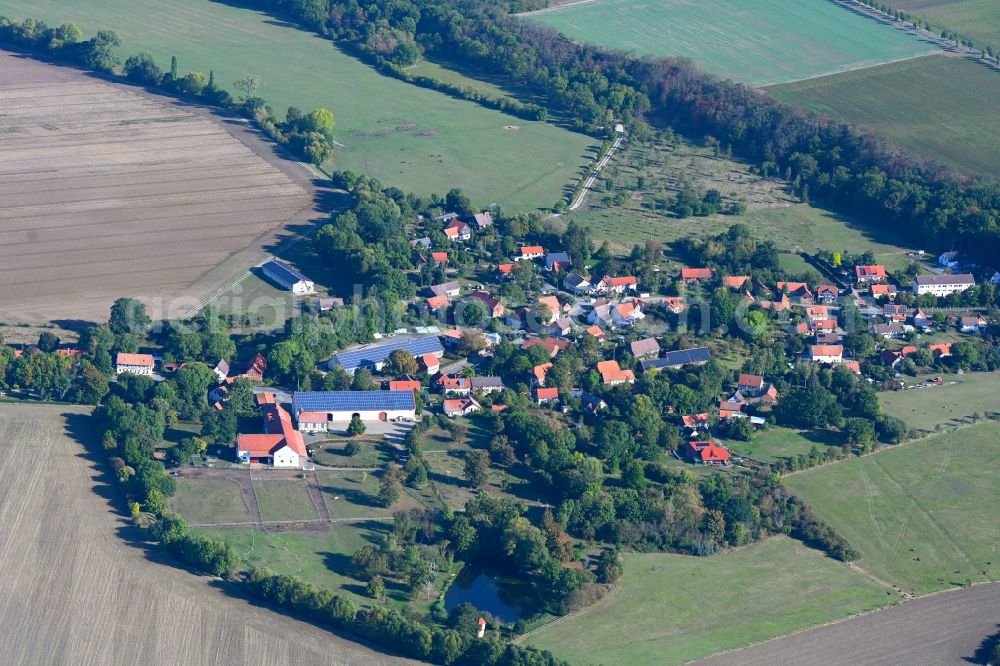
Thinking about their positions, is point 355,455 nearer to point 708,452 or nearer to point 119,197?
point 708,452

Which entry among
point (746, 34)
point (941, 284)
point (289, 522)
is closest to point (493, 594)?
point (289, 522)

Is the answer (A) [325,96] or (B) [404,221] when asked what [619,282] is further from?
(A) [325,96]

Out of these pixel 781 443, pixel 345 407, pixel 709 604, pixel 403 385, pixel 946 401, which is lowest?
pixel 345 407

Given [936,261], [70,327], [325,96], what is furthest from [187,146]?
[936,261]

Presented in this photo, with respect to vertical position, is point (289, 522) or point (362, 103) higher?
point (362, 103)

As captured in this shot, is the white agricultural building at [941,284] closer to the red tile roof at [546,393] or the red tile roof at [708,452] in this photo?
the red tile roof at [708,452]

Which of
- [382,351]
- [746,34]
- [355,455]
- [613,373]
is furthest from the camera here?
[746,34]

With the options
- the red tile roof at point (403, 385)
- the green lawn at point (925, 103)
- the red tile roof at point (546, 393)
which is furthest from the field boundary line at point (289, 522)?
the green lawn at point (925, 103)
